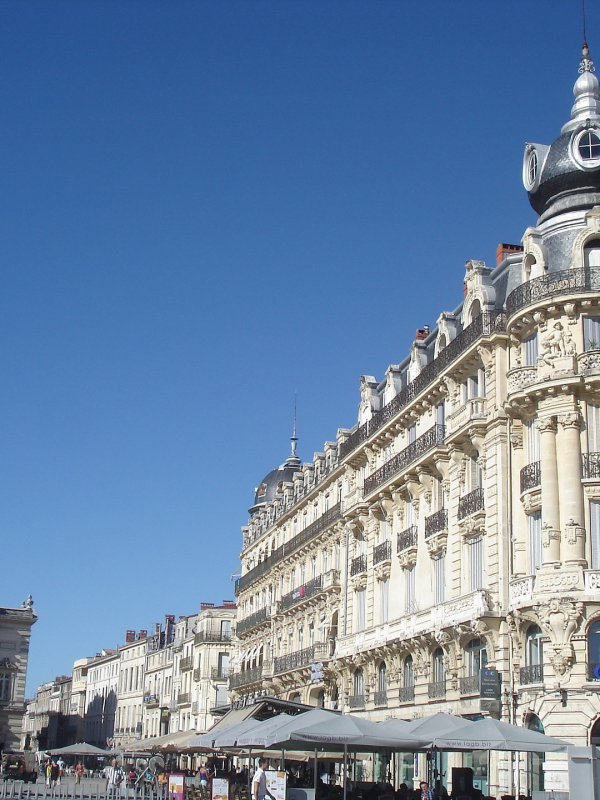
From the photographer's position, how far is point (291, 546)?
55.1m

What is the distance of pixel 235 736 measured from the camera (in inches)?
1057

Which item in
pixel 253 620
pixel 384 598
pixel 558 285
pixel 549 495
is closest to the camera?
pixel 549 495

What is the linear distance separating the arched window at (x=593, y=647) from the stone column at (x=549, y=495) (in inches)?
73.9

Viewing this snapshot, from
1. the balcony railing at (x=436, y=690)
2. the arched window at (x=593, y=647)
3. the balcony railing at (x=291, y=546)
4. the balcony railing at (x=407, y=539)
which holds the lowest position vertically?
the balcony railing at (x=436, y=690)

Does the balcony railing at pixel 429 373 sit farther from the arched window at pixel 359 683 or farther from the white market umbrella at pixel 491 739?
the white market umbrella at pixel 491 739

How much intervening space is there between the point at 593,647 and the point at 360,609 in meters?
17.2

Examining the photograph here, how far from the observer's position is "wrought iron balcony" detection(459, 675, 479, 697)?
98.3 ft

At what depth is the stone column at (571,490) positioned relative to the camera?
2673 cm

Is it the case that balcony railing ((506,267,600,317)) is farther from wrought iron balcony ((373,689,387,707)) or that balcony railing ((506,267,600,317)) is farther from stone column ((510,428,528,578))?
wrought iron balcony ((373,689,387,707))

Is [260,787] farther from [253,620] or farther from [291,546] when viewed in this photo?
[253,620]

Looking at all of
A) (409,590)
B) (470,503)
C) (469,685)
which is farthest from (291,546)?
(469,685)

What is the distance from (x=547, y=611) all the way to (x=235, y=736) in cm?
890

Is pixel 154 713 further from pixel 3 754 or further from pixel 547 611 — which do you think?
pixel 547 611

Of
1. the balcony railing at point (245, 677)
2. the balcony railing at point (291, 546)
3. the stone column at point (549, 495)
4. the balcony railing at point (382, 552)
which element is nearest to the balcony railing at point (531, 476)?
the stone column at point (549, 495)
